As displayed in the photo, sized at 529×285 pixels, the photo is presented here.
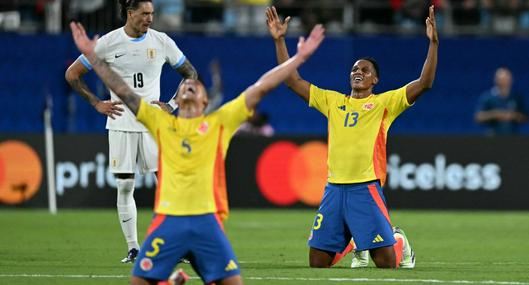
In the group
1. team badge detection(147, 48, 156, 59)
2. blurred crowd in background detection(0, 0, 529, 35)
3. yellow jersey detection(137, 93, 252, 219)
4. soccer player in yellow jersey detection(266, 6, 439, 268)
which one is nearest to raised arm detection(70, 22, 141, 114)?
yellow jersey detection(137, 93, 252, 219)

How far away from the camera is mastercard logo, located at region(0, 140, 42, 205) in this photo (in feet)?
66.8

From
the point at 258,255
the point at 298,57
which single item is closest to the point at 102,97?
the point at 258,255

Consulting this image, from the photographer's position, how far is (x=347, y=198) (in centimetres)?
1086

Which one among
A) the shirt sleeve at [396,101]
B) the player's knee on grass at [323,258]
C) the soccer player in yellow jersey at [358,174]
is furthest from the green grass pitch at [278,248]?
the shirt sleeve at [396,101]

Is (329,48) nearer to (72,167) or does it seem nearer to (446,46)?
(446,46)

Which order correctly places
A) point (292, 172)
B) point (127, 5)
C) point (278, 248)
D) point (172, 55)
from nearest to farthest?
point (127, 5) → point (172, 55) → point (278, 248) → point (292, 172)

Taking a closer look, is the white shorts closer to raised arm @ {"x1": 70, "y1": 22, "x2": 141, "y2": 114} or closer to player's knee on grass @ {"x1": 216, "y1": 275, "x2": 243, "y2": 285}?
raised arm @ {"x1": 70, "y1": 22, "x2": 141, "y2": 114}

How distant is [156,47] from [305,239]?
4.34 meters

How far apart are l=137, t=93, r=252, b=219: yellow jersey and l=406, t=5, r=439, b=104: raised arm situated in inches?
104

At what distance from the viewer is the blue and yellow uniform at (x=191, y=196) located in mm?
7691

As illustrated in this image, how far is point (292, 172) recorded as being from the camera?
66.9ft

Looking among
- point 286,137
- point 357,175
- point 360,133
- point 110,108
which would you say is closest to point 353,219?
point 357,175

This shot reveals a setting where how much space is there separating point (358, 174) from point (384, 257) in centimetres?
79

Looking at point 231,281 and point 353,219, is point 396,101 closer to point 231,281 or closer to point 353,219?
point 353,219
